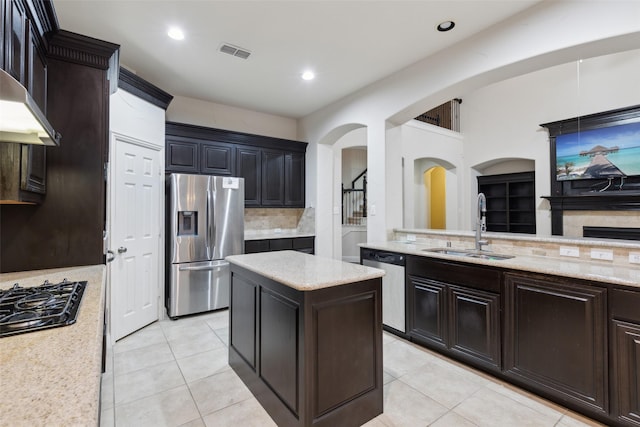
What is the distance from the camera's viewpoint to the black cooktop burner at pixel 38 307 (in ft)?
3.45

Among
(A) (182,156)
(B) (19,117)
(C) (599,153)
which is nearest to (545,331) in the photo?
(B) (19,117)

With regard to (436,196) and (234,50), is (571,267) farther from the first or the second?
(436,196)

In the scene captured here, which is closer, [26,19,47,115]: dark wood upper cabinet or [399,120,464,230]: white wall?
[26,19,47,115]: dark wood upper cabinet

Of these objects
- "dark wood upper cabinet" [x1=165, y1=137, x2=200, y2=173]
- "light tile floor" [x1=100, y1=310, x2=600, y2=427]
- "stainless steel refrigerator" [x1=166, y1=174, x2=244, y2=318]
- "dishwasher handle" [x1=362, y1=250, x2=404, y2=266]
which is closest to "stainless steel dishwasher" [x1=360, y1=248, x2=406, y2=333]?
"dishwasher handle" [x1=362, y1=250, x2=404, y2=266]

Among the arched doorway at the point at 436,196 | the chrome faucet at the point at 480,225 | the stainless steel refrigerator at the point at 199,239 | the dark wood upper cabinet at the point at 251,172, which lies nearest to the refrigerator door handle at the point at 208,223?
the stainless steel refrigerator at the point at 199,239

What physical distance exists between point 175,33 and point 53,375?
294cm

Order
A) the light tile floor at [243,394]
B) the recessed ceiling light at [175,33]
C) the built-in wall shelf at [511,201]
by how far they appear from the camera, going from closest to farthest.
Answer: the light tile floor at [243,394], the recessed ceiling light at [175,33], the built-in wall shelf at [511,201]

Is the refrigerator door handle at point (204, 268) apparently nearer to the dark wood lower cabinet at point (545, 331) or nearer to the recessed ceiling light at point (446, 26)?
the dark wood lower cabinet at point (545, 331)

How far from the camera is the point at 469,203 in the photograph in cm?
732

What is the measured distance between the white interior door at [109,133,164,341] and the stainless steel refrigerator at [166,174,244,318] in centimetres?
17

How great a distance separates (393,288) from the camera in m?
3.09

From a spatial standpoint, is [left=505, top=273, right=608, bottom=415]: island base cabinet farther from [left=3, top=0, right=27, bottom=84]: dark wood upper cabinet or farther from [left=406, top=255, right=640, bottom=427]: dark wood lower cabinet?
[left=3, top=0, right=27, bottom=84]: dark wood upper cabinet

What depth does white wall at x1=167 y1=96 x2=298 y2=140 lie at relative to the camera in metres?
4.30

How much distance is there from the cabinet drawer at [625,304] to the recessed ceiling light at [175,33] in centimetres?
380
